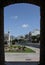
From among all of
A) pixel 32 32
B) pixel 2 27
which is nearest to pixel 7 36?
pixel 32 32

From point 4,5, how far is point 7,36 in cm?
2181

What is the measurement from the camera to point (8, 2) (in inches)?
360
